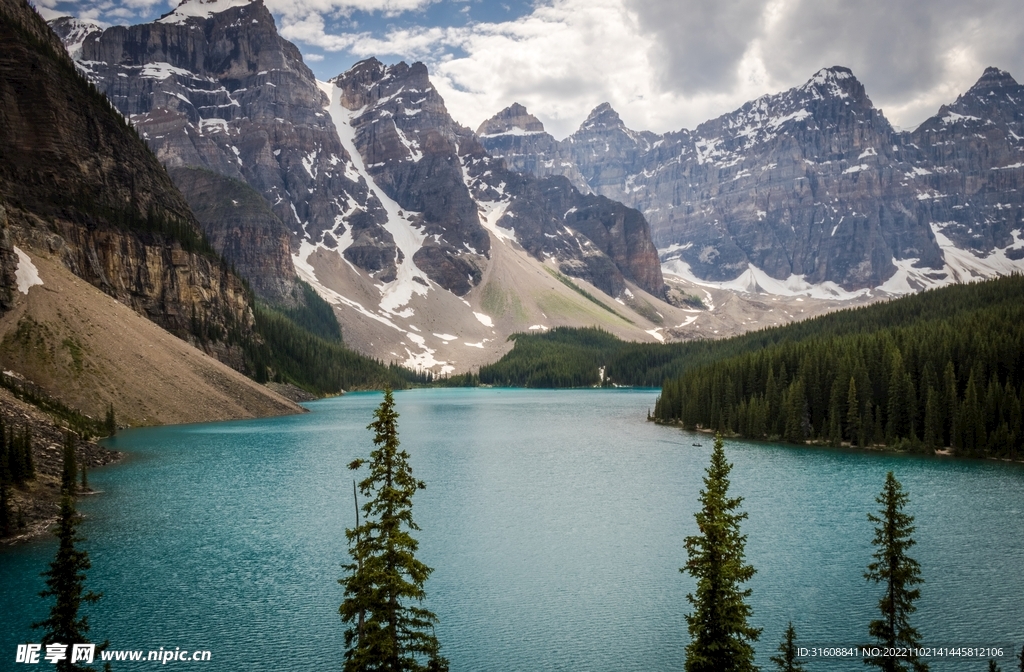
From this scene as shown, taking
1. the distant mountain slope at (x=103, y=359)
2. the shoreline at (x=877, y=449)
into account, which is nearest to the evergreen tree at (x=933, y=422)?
the shoreline at (x=877, y=449)

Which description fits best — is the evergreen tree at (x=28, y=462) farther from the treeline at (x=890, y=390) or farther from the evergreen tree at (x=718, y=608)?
the treeline at (x=890, y=390)

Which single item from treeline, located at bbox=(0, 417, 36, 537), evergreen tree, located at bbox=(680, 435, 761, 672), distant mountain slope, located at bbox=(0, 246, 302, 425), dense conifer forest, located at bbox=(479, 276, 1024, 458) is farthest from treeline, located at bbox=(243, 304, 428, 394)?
evergreen tree, located at bbox=(680, 435, 761, 672)

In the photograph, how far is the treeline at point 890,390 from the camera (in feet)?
271

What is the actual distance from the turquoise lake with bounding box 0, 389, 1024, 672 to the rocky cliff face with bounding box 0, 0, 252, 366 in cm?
4874

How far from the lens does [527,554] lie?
42.9 metres

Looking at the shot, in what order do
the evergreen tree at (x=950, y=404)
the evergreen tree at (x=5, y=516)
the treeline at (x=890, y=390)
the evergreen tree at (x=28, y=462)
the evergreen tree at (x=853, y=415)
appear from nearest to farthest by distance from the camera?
1. the evergreen tree at (x=5, y=516)
2. the evergreen tree at (x=28, y=462)
3. the treeline at (x=890, y=390)
4. the evergreen tree at (x=950, y=404)
5. the evergreen tree at (x=853, y=415)

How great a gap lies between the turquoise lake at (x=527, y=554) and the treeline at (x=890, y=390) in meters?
7.42

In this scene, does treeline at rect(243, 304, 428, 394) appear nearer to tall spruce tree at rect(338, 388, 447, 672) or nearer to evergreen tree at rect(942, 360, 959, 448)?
evergreen tree at rect(942, 360, 959, 448)

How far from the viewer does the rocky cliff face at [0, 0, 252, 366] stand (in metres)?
114

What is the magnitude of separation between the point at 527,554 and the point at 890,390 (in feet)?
218

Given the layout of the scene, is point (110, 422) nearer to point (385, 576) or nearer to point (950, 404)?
point (385, 576)

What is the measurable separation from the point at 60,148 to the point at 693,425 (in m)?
111

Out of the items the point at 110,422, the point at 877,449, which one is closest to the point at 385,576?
the point at 110,422

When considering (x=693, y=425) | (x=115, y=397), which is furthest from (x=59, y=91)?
(x=693, y=425)
